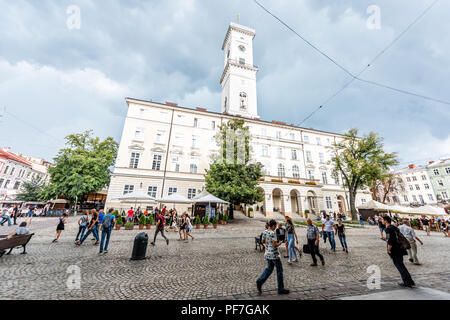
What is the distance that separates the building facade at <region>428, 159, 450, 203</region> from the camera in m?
43.3

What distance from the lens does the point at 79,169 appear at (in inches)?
1003

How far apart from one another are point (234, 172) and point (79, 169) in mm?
23282

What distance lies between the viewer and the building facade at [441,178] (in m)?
43.3

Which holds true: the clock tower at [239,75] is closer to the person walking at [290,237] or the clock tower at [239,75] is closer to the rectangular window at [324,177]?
the rectangular window at [324,177]

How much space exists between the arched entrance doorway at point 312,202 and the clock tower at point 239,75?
18.8 metres

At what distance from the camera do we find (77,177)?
81.0 ft

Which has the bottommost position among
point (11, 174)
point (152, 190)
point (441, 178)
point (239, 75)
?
point (152, 190)

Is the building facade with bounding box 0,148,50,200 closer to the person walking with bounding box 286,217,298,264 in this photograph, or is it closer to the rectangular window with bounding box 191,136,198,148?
the rectangular window with bounding box 191,136,198,148

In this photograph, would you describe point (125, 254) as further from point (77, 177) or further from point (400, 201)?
point (400, 201)

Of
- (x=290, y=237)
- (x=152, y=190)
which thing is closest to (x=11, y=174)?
(x=152, y=190)

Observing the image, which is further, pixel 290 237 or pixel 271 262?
pixel 290 237

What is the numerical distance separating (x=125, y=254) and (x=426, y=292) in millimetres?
9824

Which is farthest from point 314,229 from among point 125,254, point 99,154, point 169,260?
point 99,154

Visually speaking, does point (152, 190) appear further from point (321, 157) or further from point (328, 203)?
point (321, 157)
